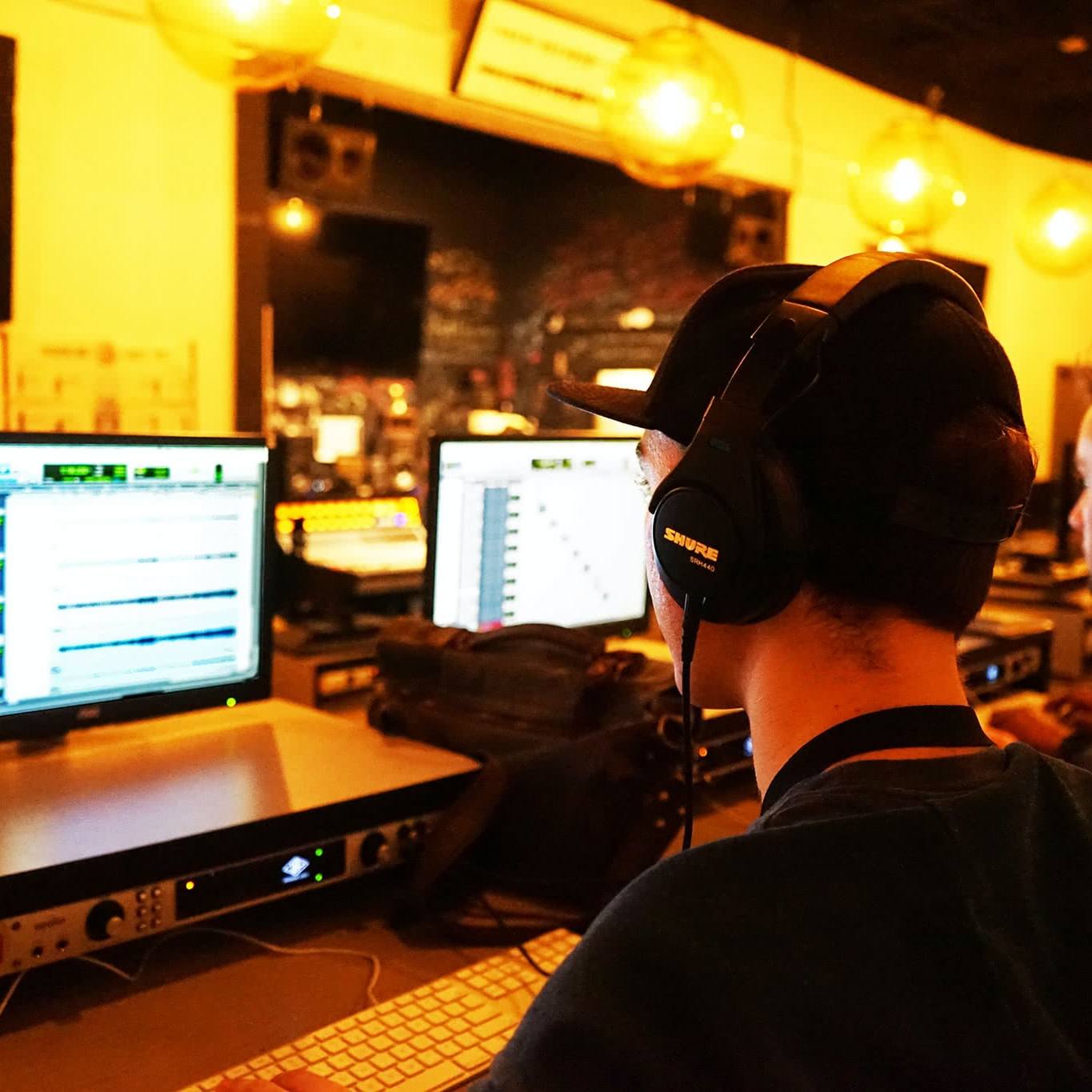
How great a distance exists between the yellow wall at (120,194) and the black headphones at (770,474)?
1929 millimetres

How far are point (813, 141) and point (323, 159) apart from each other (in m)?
2.04

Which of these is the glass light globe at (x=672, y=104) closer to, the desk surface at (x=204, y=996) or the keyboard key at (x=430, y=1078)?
the desk surface at (x=204, y=996)

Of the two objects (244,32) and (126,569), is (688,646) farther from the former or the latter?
(244,32)

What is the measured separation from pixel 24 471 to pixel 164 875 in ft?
1.43

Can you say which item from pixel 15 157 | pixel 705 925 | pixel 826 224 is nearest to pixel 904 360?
pixel 705 925

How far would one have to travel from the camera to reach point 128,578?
4.22 ft

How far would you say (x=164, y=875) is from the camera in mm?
1036

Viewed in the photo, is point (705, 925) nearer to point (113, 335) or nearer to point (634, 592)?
point (634, 592)

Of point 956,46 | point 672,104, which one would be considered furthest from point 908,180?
point 956,46

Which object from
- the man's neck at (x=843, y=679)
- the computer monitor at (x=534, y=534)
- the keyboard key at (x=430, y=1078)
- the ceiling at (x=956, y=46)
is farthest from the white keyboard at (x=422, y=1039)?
the ceiling at (x=956, y=46)

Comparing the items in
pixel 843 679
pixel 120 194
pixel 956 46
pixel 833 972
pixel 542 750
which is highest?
pixel 956 46

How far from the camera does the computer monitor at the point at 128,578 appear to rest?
3.99 ft

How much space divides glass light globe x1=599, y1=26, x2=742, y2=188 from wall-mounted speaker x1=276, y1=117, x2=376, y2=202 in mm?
703

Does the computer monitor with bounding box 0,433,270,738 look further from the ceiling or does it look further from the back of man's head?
the ceiling
